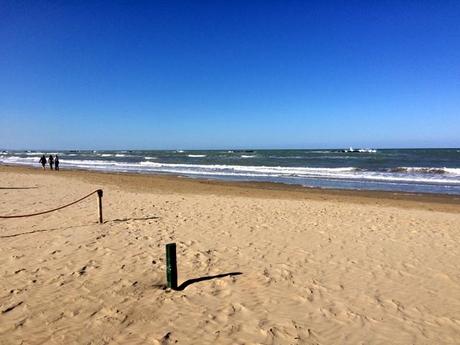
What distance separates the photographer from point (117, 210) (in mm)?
11672

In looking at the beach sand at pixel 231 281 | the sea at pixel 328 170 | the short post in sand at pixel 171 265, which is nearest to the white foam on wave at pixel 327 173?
the sea at pixel 328 170

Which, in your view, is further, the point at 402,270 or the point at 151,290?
the point at 402,270

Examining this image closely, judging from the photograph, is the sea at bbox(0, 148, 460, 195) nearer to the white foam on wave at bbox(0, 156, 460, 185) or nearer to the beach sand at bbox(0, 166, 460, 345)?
the white foam on wave at bbox(0, 156, 460, 185)

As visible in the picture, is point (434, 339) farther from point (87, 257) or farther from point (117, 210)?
point (117, 210)

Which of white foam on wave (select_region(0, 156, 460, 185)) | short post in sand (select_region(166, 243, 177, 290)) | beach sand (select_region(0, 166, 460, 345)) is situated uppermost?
short post in sand (select_region(166, 243, 177, 290))

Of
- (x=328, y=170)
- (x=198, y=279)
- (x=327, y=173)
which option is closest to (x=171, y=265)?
(x=198, y=279)

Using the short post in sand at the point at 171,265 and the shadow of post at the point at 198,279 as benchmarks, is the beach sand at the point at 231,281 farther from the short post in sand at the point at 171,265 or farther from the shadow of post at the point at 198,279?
the short post in sand at the point at 171,265

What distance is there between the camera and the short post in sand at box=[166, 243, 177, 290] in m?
5.27

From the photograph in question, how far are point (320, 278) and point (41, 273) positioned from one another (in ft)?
15.4

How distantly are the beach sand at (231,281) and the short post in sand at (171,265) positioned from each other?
166 mm

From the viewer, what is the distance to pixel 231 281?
5809mm

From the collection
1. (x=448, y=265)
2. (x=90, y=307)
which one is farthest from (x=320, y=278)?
(x=90, y=307)

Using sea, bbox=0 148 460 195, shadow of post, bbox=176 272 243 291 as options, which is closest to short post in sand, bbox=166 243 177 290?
shadow of post, bbox=176 272 243 291

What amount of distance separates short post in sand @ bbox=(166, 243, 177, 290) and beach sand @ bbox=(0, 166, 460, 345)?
0.17 m
